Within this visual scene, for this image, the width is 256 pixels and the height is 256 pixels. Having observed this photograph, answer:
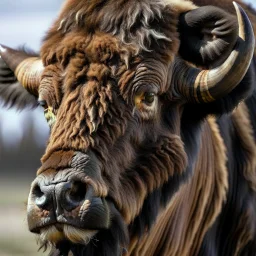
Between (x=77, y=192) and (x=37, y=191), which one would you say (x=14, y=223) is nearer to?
(x=37, y=191)

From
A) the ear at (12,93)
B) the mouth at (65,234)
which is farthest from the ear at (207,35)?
the mouth at (65,234)

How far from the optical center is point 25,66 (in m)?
8.51

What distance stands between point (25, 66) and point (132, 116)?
1.25m

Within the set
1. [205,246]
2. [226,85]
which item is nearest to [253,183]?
[205,246]

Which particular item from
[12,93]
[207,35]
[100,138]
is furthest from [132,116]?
[12,93]

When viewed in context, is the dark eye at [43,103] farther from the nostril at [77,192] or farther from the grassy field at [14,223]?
the grassy field at [14,223]

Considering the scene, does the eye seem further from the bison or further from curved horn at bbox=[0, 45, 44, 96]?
curved horn at bbox=[0, 45, 44, 96]

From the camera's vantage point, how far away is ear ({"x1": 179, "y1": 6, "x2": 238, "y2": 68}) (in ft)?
25.7

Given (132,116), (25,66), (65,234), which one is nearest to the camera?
(65,234)

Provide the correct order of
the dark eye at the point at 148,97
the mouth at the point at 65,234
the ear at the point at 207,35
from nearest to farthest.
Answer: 1. the mouth at the point at 65,234
2. the dark eye at the point at 148,97
3. the ear at the point at 207,35

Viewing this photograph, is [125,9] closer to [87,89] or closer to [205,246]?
[87,89]

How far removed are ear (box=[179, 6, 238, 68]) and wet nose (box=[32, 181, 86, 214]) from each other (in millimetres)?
1455

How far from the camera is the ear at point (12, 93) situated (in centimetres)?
878

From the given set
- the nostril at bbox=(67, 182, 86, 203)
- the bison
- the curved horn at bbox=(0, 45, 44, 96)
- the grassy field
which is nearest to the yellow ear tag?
the bison
